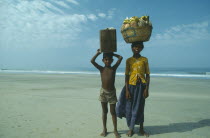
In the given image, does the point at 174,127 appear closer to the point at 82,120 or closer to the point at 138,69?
the point at 138,69

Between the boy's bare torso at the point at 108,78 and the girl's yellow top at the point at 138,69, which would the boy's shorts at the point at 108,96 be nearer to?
the boy's bare torso at the point at 108,78

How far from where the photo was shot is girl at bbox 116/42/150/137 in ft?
13.0

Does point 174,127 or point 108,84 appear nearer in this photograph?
point 108,84

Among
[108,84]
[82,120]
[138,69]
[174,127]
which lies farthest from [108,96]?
[174,127]

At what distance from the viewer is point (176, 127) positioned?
459 cm

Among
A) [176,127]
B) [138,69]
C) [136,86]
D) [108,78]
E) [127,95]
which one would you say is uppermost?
[138,69]

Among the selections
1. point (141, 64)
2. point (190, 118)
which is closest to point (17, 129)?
point (141, 64)

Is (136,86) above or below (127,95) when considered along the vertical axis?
above

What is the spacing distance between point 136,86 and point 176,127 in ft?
5.34

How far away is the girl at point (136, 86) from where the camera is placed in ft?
13.0

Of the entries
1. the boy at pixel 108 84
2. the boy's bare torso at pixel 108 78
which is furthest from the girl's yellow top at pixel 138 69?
the boy's bare torso at pixel 108 78

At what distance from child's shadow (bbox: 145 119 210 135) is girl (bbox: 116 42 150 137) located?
1.43 ft

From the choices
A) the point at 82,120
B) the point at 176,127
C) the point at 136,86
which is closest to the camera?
the point at 136,86

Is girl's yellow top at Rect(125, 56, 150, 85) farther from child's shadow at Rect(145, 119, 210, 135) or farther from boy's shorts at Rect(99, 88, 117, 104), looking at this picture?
child's shadow at Rect(145, 119, 210, 135)
